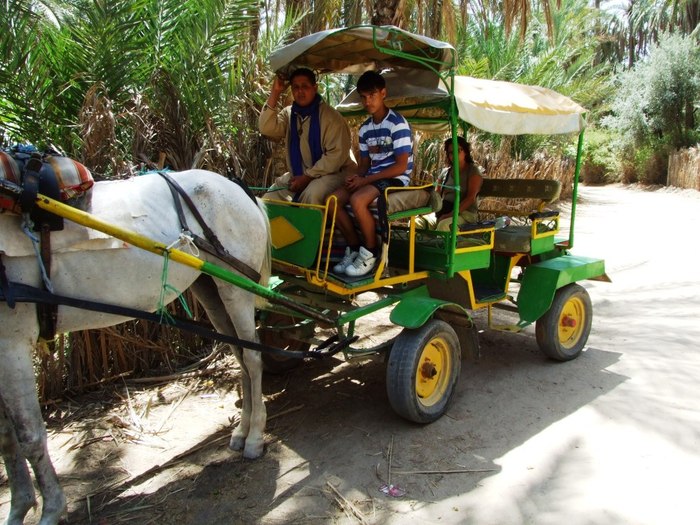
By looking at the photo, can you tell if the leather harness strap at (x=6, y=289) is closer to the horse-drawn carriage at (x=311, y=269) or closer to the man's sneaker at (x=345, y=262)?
the horse-drawn carriage at (x=311, y=269)

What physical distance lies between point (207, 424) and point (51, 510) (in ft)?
4.77

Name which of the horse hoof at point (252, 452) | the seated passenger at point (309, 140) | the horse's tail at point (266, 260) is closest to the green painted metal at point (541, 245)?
the seated passenger at point (309, 140)

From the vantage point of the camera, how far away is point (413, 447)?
3.75 meters

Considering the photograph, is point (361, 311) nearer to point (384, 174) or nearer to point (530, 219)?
point (384, 174)

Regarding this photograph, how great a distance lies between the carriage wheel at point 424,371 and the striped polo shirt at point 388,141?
3.74 ft

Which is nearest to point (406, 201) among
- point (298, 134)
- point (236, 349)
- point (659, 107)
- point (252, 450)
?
A: point (298, 134)

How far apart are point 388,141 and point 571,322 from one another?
2592 millimetres

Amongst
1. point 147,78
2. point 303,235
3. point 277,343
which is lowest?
point 277,343

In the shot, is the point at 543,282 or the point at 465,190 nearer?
the point at 543,282

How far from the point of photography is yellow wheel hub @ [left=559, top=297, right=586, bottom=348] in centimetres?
525

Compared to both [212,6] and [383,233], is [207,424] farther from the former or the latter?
[212,6]

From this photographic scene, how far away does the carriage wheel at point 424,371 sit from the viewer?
3.79 meters

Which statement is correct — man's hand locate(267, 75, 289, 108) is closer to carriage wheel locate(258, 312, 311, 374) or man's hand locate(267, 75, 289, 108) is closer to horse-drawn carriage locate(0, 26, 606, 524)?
horse-drawn carriage locate(0, 26, 606, 524)

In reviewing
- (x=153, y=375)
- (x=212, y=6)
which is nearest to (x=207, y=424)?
(x=153, y=375)
